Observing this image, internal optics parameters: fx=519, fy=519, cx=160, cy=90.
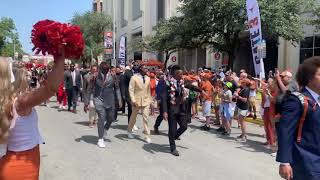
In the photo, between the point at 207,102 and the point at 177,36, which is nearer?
the point at 207,102

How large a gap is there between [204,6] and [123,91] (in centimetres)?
1591

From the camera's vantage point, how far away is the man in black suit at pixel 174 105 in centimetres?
968

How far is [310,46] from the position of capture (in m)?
30.8

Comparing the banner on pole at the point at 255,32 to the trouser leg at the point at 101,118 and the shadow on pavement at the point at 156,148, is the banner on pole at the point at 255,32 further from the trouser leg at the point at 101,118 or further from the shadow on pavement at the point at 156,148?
the trouser leg at the point at 101,118

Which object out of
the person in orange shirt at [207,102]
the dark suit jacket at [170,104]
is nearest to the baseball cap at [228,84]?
the person in orange shirt at [207,102]

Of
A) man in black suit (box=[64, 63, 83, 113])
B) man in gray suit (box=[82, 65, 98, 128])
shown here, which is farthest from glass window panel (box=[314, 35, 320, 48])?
man in gray suit (box=[82, 65, 98, 128])

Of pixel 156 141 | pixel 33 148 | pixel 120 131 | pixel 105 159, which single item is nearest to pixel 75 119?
pixel 120 131

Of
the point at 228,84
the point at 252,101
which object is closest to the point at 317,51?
the point at 252,101

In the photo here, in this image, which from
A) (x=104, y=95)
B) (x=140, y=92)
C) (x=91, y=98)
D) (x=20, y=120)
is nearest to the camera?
(x=20, y=120)

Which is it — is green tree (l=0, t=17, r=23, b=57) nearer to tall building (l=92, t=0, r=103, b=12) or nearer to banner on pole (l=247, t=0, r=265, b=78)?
tall building (l=92, t=0, r=103, b=12)

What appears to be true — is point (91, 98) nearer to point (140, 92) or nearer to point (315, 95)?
point (140, 92)

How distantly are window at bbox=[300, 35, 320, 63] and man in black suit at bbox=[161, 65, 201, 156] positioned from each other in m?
21.5

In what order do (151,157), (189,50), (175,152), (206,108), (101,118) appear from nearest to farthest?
(151,157) → (175,152) → (101,118) → (206,108) → (189,50)

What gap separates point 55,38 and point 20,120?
2.32 ft
